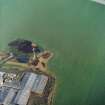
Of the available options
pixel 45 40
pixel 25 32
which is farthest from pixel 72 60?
pixel 25 32

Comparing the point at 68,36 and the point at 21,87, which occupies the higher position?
the point at 68,36

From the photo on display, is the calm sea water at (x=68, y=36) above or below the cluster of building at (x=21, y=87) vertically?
above

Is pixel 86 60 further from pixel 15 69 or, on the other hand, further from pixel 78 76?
pixel 15 69

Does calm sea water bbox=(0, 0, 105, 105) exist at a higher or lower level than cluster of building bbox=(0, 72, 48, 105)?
higher
